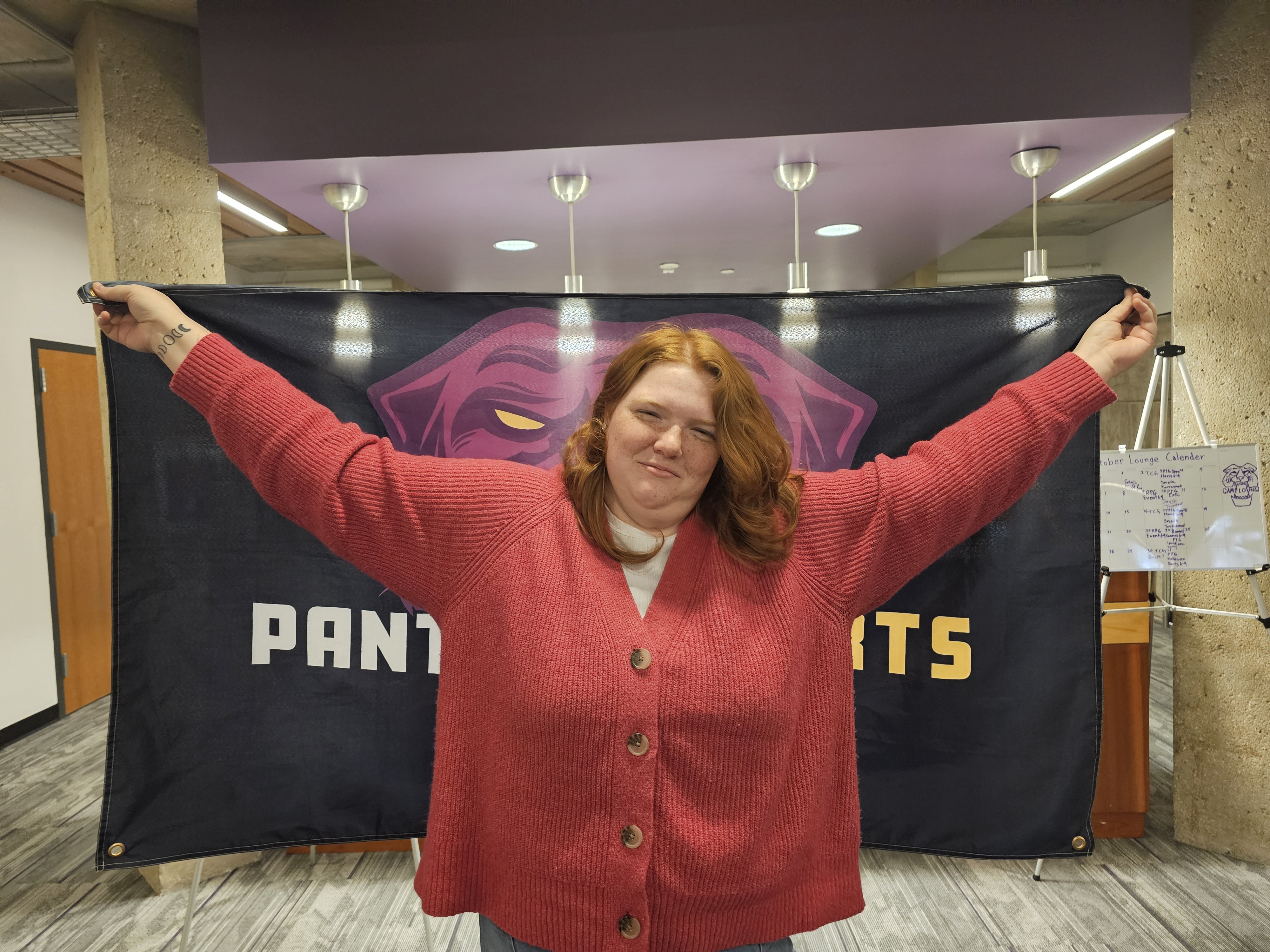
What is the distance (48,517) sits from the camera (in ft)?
15.1

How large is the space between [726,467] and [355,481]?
0.57 metres

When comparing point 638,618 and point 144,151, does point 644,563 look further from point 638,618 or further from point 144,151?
point 144,151

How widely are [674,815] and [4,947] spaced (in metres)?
2.69

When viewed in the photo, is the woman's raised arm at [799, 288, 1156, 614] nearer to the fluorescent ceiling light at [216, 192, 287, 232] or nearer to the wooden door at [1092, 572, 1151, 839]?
the wooden door at [1092, 572, 1151, 839]

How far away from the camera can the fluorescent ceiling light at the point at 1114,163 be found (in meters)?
3.30

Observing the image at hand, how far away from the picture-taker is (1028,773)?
6.11 ft

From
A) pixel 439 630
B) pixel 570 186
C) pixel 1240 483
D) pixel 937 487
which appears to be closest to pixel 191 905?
pixel 439 630

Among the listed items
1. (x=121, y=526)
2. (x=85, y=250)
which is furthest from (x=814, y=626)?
(x=85, y=250)

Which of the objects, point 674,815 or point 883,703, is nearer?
point 674,815

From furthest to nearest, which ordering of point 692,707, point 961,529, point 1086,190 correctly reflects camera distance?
1. point 1086,190
2. point 961,529
3. point 692,707

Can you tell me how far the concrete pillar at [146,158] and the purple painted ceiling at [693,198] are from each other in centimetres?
21

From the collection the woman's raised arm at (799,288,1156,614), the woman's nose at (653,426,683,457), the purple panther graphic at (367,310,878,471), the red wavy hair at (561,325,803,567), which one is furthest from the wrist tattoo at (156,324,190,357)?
the woman's raised arm at (799,288,1156,614)

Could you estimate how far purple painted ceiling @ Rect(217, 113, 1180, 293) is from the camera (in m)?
2.89

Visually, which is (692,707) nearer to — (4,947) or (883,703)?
(883,703)
